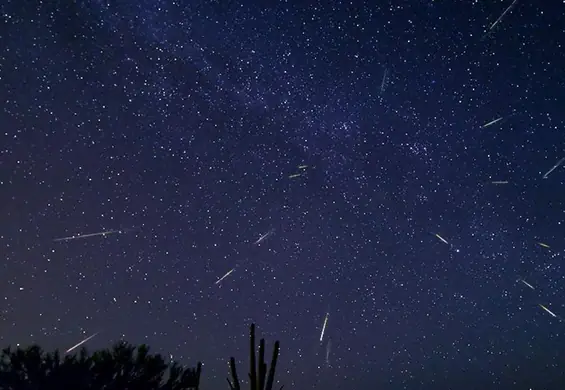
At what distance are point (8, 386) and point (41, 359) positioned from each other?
3.19 ft

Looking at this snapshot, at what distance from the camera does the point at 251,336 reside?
9.06 meters

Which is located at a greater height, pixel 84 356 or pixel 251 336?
pixel 84 356

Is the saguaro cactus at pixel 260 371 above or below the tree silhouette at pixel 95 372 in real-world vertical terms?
below

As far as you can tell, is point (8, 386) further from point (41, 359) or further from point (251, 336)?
point (251, 336)

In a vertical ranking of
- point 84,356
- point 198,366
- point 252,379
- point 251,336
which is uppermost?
point 84,356

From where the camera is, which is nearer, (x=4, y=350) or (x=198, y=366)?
(x=4, y=350)

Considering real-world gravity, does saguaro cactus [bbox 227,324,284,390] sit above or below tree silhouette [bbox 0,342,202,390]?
below

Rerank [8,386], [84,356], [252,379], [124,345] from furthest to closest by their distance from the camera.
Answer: [124,345] < [84,356] < [8,386] < [252,379]

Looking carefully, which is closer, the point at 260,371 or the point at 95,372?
the point at 260,371

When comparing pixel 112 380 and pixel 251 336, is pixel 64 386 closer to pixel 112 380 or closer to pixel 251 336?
pixel 112 380

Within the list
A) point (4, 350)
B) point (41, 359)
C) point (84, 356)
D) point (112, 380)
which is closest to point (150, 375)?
point (112, 380)

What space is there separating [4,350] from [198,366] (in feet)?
17.8

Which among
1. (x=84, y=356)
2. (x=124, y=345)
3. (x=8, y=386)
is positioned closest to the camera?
(x=8, y=386)

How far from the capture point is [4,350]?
12.6 metres
